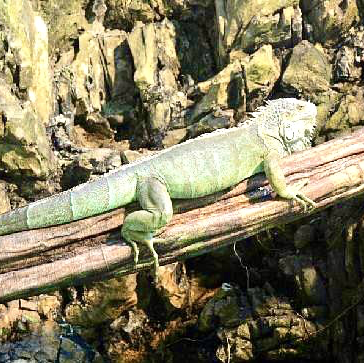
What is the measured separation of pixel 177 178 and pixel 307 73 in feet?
26.0

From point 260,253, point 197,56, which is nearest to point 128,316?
point 260,253

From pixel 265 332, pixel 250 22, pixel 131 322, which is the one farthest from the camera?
pixel 250 22

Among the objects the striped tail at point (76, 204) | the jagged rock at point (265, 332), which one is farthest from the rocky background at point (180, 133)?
the striped tail at point (76, 204)

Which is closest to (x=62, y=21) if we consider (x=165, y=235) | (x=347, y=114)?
(x=347, y=114)

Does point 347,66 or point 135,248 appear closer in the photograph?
point 135,248

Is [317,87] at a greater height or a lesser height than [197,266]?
greater

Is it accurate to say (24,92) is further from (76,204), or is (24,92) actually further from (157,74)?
(76,204)

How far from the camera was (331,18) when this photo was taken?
37.5 ft

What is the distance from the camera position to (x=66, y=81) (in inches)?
471

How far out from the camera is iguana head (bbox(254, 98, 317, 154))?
170 inches

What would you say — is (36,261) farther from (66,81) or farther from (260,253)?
(66,81)

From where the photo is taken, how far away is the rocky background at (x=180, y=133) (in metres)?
7.78

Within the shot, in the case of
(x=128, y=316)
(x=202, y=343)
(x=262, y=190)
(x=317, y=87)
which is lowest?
(x=202, y=343)

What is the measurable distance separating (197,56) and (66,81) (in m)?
3.45
